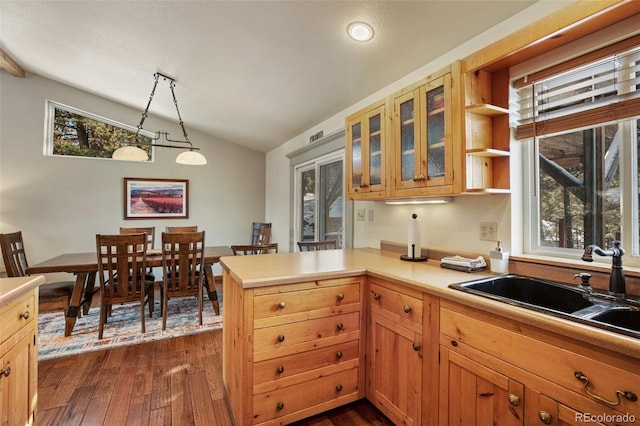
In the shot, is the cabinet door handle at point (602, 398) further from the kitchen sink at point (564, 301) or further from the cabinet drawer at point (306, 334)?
the cabinet drawer at point (306, 334)

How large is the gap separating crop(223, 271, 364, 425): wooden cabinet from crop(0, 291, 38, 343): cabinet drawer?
3.12ft

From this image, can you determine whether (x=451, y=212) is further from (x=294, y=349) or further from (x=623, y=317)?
(x=294, y=349)

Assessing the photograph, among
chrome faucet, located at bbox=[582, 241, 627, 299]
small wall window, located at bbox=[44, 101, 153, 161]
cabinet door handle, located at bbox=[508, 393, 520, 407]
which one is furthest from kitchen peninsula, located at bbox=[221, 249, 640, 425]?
small wall window, located at bbox=[44, 101, 153, 161]

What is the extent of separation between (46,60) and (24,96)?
1109mm

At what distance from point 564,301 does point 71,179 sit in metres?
5.98

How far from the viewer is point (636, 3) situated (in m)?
1.18

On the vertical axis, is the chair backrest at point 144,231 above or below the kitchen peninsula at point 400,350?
above

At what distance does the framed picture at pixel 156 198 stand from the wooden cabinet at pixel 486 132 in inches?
188

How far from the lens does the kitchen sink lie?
1027 mm

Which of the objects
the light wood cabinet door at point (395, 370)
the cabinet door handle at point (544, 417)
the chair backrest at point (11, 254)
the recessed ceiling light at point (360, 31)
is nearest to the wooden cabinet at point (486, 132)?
the recessed ceiling light at point (360, 31)

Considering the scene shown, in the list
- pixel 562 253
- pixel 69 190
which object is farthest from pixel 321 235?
pixel 69 190

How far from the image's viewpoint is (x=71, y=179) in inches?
181

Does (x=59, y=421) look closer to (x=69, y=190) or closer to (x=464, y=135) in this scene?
(x=464, y=135)
